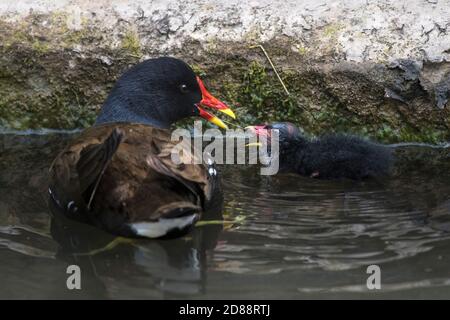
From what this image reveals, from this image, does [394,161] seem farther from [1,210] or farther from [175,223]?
[1,210]

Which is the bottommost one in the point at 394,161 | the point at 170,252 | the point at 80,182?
the point at 170,252

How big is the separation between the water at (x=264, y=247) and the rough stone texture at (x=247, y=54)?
98 centimetres

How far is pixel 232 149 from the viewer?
7414 millimetres

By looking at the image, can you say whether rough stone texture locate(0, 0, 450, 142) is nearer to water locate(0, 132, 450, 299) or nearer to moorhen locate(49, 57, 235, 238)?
water locate(0, 132, 450, 299)

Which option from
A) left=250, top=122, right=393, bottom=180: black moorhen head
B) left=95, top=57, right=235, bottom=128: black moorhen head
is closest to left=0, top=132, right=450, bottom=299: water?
left=250, top=122, right=393, bottom=180: black moorhen head

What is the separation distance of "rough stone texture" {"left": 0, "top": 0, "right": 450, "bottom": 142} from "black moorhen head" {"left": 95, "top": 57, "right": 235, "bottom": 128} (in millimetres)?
937

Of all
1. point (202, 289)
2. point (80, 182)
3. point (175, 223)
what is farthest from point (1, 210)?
point (202, 289)

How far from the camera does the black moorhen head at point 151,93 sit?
645 centimetres

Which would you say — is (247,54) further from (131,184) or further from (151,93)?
(131,184)

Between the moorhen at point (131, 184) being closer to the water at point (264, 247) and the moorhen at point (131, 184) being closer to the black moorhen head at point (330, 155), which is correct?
the water at point (264, 247)

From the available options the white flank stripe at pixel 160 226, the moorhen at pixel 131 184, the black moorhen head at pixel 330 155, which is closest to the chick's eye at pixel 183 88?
the black moorhen head at pixel 330 155

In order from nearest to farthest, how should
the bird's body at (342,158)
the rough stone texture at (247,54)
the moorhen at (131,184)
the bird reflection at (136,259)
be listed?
the bird reflection at (136,259) → the moorhen at (131,184) → the bird's body at (342,158) → the rough stone texture at (247,54)

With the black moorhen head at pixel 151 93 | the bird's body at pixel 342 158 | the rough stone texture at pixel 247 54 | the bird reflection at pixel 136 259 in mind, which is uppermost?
the rough stone texture at pixel 247 54
